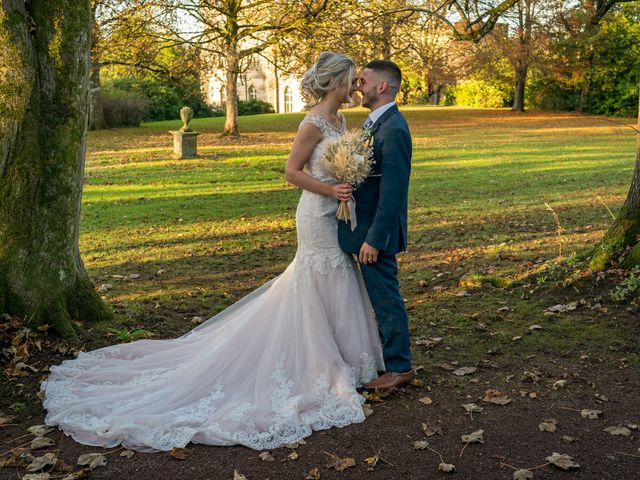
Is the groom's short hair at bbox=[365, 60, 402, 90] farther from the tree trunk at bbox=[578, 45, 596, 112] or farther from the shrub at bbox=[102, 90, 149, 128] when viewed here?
the tree trunk at bbox=[578, 45, 596, 112]

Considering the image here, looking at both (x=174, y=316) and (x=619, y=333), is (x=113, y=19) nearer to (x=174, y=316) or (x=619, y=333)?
(x=174, y=316)

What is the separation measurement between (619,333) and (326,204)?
123 inches

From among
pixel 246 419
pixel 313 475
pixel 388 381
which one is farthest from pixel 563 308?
pixel 313 475

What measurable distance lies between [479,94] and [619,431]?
54.9 metres

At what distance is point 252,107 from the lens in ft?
181

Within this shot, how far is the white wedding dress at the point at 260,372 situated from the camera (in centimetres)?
450

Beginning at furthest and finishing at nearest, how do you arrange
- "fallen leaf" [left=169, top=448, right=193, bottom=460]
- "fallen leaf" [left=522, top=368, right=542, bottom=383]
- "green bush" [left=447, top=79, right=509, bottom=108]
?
"green bush" [left=447, top=79, right=509, bottom=108] < "fallen leaf" [left=522, top=368, right=542, bottom=383] < "fallen leaf" [left=169, top=448, right=193, bottom=460]

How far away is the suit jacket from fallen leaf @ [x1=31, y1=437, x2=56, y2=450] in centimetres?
245

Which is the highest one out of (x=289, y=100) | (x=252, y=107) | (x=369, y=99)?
(x=289, y=100)

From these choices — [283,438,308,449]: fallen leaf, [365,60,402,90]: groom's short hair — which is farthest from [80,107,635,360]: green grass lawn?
[365,60,402,90]: groom's short hair

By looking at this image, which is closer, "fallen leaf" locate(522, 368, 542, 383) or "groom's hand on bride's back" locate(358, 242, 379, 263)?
"groom's hand on bride's back" locate(358, 242, 379, 263)

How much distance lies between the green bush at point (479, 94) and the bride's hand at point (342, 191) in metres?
51.1

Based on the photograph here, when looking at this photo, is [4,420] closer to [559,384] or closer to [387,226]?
[387,226]

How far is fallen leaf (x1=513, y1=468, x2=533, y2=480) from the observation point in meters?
3.96
